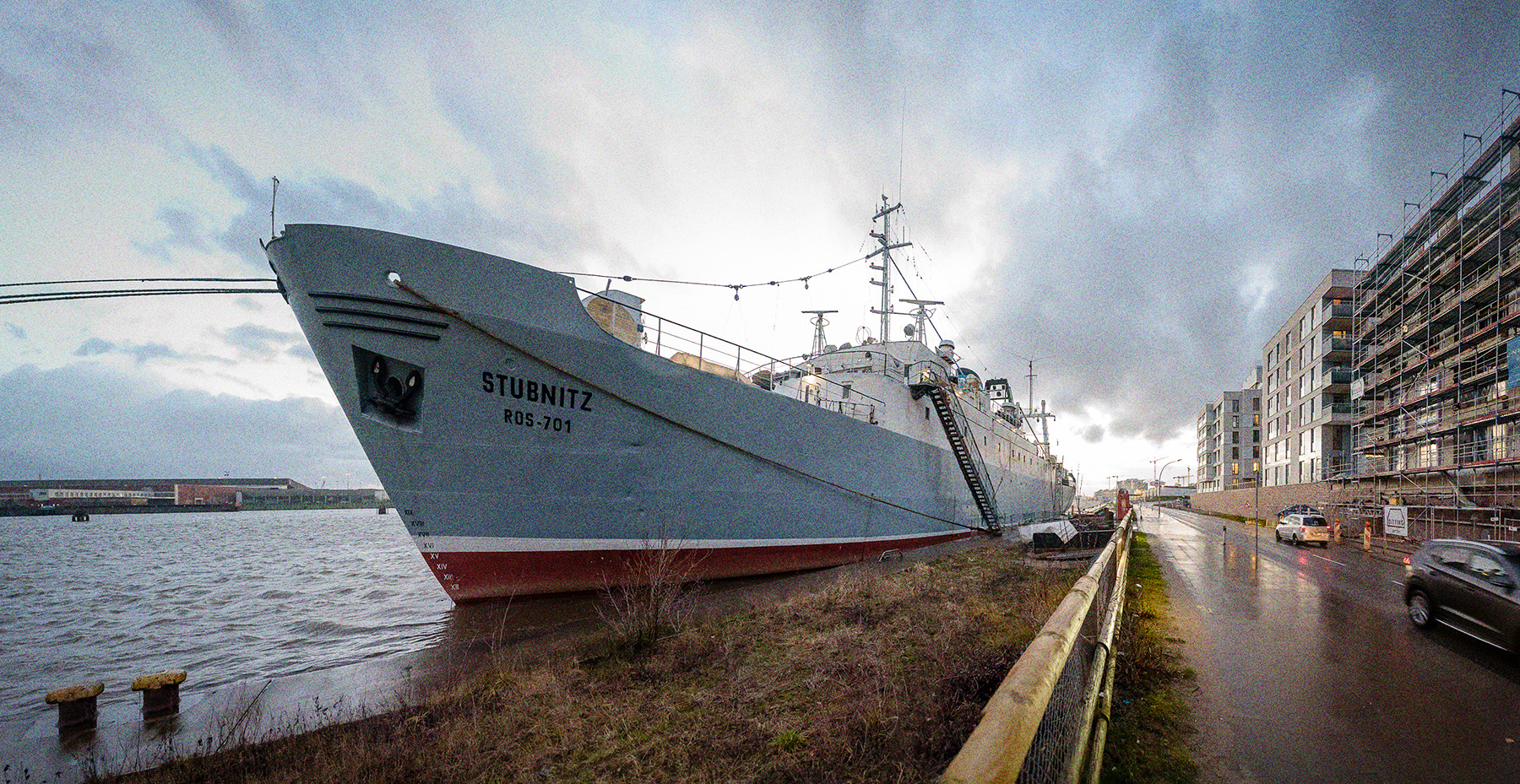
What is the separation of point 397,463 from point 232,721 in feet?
13.0

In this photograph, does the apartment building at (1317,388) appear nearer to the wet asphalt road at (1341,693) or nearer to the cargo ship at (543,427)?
the wet asphalt road at (1341,693)

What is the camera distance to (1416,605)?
7559mm

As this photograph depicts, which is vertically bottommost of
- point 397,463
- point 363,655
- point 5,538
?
point 5,538

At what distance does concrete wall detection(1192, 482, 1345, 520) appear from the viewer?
104 feet

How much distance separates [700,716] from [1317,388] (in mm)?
50824

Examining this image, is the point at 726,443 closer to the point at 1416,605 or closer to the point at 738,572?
the point at 738,572

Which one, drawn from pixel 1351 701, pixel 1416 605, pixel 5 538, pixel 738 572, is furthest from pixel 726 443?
pixel 5 538

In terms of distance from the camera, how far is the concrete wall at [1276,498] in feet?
104

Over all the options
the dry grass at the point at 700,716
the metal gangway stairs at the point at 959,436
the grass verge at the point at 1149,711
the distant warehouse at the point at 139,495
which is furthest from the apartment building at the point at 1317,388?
the distant warehouse at the point at 139,495

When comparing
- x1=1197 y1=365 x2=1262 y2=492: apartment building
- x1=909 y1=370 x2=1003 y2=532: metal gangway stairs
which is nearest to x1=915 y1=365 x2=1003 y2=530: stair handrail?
x1=909 y1=370 x2=1003 y2=532: metal gangway stairs

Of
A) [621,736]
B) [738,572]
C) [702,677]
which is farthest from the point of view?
[738,572]

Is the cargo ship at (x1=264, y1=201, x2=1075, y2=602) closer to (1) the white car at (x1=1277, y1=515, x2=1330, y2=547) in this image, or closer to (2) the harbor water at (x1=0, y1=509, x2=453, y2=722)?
(2) the harbor water at (x1=0, y1=509, x2=453, y2=722)

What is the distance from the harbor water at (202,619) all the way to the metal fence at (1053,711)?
29.2 ft

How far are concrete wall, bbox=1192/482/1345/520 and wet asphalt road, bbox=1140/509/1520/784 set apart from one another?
47.9 feet
